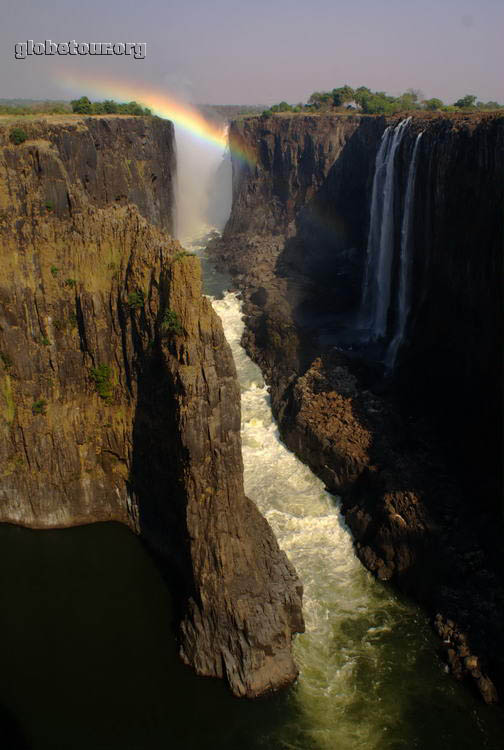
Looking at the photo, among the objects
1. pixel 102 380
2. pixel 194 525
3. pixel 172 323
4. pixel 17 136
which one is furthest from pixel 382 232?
pixel 194 525

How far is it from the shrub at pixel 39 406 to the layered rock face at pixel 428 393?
16.1 m

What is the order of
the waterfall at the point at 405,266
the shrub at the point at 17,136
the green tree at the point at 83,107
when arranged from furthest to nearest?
the green tree at the point at 83,107, the waterfall at the point at 405,266, the shrub at the point at 17,136

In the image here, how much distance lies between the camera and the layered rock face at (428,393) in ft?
97.8

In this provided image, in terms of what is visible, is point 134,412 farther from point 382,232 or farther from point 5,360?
point 382,232

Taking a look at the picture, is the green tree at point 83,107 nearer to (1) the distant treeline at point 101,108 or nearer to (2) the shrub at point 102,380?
(1) the distant treeline at point 101,108

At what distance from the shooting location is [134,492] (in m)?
31.2

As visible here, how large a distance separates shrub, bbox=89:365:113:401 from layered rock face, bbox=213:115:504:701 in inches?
545

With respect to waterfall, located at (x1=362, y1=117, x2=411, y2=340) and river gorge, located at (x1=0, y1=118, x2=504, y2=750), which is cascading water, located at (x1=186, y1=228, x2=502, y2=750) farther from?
waterfall, located at (x1=362, y1=117, x2=411, y2=340)

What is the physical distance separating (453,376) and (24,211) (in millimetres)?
26041

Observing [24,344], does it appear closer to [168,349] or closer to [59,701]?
[168,349]

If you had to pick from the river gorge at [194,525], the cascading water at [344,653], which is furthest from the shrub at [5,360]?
the cascading water at [344,653]

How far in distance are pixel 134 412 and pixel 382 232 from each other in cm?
3137

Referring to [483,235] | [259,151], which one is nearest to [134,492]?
[483,235]

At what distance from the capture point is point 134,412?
98.7 feet
